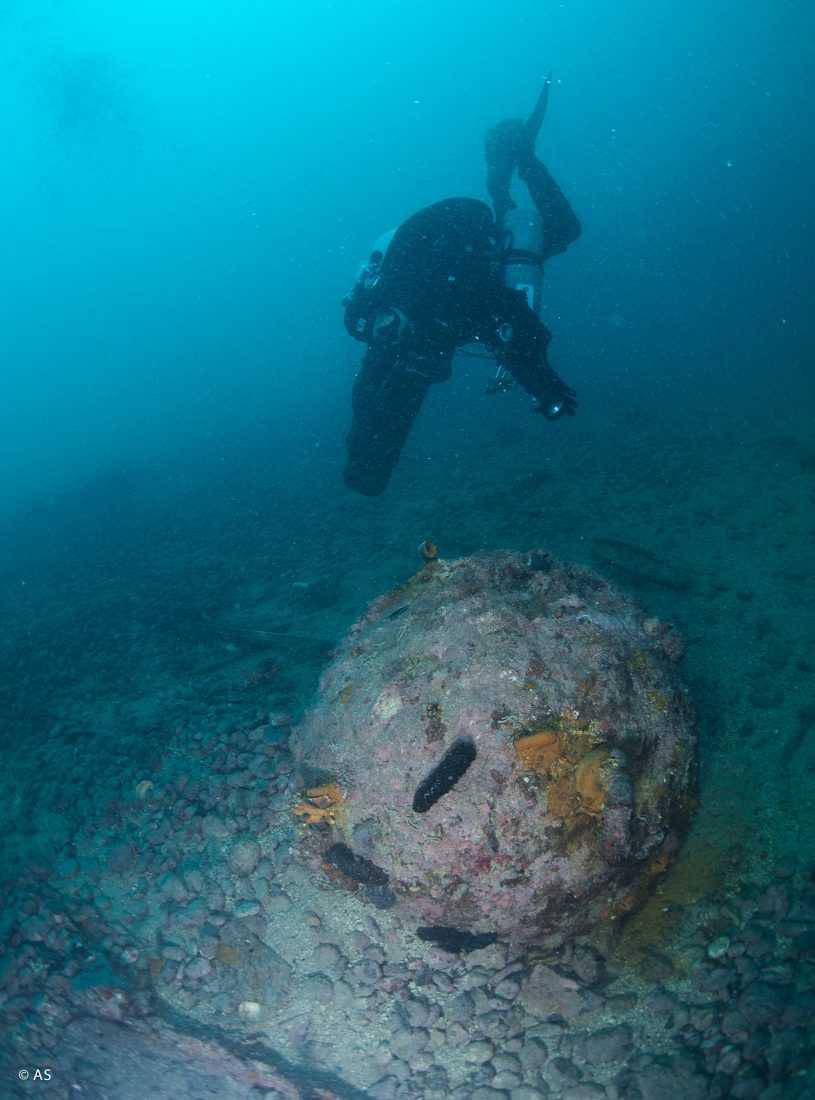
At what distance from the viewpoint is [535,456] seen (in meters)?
10.8

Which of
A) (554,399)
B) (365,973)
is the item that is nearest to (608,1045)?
(365,973)

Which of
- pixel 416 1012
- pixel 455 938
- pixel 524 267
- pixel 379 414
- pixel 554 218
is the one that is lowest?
pixel 416 1012

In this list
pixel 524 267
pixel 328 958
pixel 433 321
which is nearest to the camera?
pixel 328 958

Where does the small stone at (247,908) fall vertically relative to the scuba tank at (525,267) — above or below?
below

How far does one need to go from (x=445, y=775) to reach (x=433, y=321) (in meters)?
4.95

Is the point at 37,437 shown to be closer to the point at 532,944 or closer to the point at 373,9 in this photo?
the point at 532,944

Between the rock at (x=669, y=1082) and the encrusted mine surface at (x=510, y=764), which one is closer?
the rock at (x=669, y=1082)

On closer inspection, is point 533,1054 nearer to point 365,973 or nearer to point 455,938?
point 455,938

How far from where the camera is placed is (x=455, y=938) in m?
2.61

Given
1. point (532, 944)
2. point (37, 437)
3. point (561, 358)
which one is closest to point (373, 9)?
point (37, 437)

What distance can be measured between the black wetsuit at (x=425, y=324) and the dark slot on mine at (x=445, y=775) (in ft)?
13.0

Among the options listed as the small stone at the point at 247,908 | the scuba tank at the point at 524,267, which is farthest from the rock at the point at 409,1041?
the scuba tank at the point at 524,267

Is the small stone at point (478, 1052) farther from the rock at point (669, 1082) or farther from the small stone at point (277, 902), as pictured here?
the small stone at point (277, 902)

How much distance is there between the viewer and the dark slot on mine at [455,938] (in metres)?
2.57
